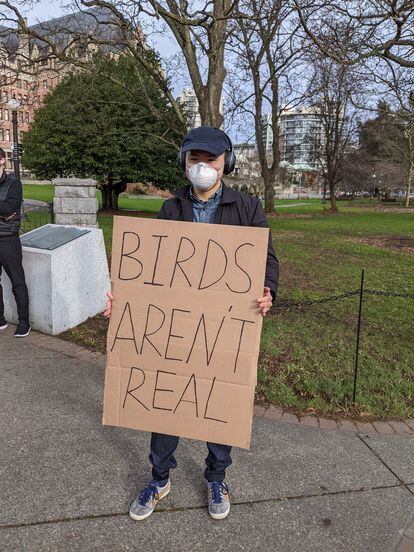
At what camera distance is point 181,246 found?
2238 millimetres

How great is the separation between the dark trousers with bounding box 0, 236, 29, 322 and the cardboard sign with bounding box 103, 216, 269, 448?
2983mm

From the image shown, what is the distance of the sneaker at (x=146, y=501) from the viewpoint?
7.86ft

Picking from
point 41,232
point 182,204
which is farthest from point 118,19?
point 182,204

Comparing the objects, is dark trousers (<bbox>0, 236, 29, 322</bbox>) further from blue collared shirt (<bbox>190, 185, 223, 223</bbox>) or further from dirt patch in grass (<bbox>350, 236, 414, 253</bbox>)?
dirt patch in grass (<bbox>350, 236, 414, 253</bbox>)

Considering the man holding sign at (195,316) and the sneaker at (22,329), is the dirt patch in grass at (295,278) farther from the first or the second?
the man holding sign at (195,316)

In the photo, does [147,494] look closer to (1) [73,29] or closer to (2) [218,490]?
(2) [218,490]

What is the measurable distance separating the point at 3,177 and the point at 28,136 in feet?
64.7

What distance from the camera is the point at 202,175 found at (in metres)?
2.18

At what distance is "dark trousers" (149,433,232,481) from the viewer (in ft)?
7.89

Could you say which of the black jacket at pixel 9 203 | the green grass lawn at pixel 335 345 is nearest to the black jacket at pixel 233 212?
the green grass lawn at pixel 335 345

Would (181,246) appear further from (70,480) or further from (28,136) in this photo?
(28,136)

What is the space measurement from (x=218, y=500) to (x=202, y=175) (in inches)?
67.8

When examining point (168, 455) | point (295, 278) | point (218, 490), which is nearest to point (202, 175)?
point (168, 455)

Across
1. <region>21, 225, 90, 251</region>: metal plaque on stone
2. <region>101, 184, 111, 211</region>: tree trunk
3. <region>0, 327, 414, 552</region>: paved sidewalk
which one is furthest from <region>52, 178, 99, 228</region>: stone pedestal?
<region>101, 184, 111, 211</region>: tree trunk
